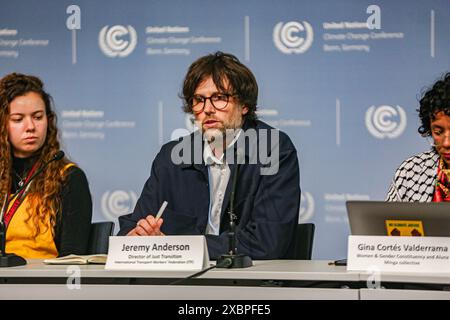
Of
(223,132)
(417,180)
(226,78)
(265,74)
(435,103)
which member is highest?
(265,74)

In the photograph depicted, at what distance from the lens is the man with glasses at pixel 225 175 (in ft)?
10.9

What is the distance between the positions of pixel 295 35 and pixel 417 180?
1379 mm

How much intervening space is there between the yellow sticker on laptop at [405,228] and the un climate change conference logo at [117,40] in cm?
257

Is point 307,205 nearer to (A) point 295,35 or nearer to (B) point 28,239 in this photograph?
(A) point 295,35

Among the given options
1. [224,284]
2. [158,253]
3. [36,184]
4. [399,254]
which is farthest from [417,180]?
[36,184]

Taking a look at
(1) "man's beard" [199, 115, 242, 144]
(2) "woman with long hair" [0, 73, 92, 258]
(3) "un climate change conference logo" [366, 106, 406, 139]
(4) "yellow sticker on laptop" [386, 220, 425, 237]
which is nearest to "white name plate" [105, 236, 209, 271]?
(4) "yellow sticker on laptop" [386, 220, 425, 237]

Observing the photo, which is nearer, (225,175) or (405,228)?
(405,228)

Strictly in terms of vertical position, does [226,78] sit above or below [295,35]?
below

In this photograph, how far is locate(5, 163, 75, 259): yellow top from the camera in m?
3.56

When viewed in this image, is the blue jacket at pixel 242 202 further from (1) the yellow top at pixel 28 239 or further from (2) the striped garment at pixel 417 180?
(2) the striped garment at pixel 417 180

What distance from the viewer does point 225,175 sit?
357 centimetres

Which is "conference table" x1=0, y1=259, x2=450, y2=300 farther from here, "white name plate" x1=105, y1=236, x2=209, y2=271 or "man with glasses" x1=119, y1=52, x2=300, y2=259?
"man with glasses" x1=119, y1=52, x2=300, y2=259

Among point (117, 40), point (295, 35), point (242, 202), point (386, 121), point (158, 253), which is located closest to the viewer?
point (158, 253)
